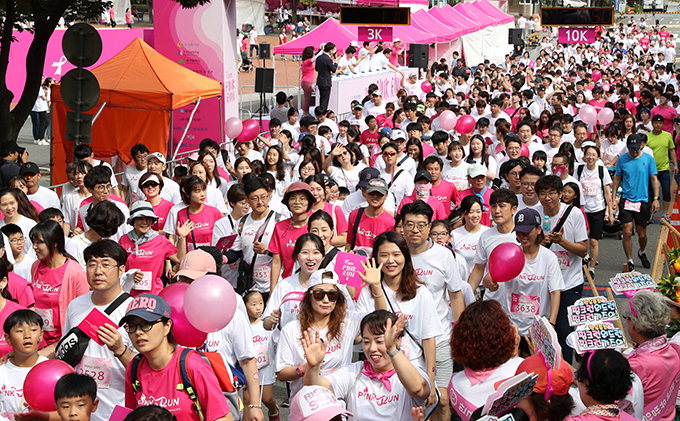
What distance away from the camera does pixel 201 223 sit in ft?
27.1

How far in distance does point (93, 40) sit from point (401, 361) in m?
5.73

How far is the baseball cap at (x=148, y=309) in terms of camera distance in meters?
4.20

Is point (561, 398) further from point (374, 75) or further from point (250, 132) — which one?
point (374, 75)

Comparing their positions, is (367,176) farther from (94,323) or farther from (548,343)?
(548,343)

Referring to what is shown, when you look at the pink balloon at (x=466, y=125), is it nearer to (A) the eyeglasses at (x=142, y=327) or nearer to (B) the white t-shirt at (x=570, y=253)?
(B) the white t-shirt at (x=570, y=253)

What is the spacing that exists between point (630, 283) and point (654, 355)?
94 cm

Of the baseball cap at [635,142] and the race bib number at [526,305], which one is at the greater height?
the baseball cap at [635,142]

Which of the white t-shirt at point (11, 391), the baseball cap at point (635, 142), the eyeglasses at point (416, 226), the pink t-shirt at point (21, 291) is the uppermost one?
the baseball cap at point (635, 142)

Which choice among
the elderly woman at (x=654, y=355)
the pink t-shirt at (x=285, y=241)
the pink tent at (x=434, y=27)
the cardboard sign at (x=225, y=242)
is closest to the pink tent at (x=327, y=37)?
the pink tent at (x=434, y=27)

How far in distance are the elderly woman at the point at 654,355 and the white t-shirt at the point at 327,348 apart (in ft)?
5.35

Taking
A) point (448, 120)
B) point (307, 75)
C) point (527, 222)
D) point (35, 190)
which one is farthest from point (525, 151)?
point (307, 75)

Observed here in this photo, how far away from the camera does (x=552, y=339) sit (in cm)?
409

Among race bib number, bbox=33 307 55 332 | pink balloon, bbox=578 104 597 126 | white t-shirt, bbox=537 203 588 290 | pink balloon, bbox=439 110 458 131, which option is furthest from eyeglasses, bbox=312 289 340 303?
pink balloon, bbox=578 104 597 126

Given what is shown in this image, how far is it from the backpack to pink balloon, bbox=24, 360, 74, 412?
487 mm
